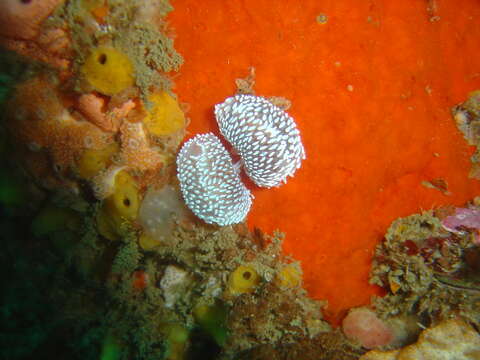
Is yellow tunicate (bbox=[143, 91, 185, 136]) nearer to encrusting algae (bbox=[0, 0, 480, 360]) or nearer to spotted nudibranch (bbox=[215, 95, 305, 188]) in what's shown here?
encrusting algae (bbox=[0, 0, 480, 360])

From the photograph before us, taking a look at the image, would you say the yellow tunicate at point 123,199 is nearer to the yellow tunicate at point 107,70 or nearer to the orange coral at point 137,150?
the orange coral at point 137,150

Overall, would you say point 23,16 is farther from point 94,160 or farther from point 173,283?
point 173,283

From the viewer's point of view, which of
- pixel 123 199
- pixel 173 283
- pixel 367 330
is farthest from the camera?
pixel 173 283

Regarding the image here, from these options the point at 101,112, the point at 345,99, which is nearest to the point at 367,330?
the point at 345,99

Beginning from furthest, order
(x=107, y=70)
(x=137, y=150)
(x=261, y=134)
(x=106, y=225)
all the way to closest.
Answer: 1. (x=106, y=225)
2. (x=137, y=150)
3. (x=261, y=134)
4. (x=107, y=70)

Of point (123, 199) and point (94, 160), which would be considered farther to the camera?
point (123, 199)

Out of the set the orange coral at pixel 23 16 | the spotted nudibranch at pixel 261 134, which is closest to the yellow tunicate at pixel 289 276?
the spotted nudibranch at pixel 261 134

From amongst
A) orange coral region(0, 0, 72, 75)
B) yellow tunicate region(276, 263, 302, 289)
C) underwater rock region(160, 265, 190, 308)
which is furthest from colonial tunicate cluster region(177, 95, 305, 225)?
orange coral region(0, 0, 72, 75)
